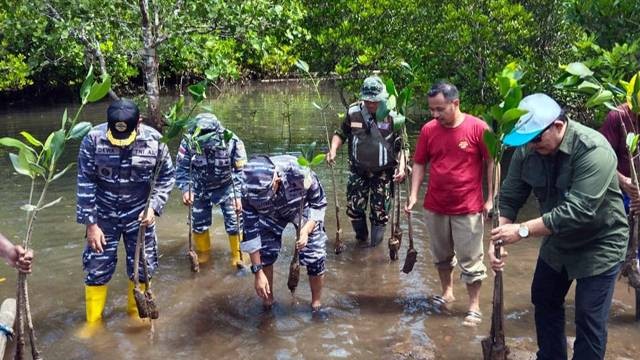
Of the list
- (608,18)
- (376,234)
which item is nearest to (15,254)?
(376,234)

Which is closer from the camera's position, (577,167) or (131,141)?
(577,167)

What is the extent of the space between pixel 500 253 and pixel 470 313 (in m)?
1.56

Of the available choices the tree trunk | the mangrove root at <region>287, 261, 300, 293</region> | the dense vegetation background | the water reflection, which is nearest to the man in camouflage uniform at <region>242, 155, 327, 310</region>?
the mangrove root at <region>287, 261, 300, 293</region>

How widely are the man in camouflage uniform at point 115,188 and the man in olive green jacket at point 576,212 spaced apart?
106 inches

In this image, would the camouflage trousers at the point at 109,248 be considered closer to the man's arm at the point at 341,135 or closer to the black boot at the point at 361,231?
the man's arm at the point at 341,135

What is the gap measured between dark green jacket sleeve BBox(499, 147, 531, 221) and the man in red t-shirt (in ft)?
2.74

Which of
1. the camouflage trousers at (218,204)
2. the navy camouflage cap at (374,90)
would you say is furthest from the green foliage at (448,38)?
the camouflage trousers at (218,204)

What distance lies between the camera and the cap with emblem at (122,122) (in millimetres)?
4840

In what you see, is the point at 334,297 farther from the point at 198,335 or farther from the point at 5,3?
the point at 5,3

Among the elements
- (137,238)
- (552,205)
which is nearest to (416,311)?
(552,205)

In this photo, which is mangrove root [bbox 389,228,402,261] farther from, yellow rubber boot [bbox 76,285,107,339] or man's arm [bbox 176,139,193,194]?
yellow rubber boot [bbox 76,285,107,339]

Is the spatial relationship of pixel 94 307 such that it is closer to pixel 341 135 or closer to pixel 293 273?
pixel 293 273

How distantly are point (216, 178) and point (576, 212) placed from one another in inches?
161

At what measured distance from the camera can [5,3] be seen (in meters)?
13.1
